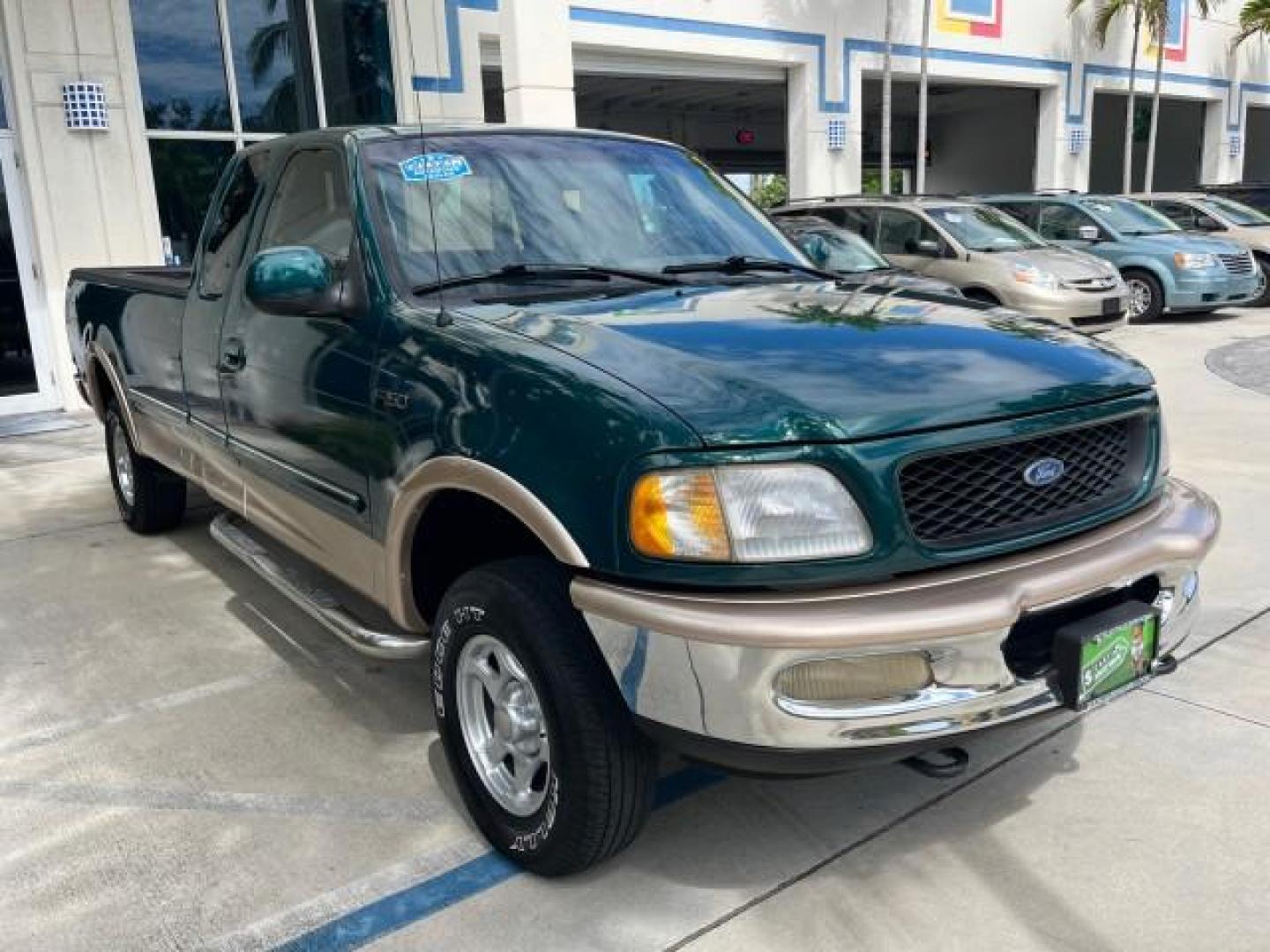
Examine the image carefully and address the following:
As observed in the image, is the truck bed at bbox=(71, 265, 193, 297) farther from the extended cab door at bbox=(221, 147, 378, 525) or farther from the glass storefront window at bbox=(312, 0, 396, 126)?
the glass storefront window at bbox=(312, 0, 396, 126)

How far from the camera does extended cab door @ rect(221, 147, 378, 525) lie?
10.6 feet

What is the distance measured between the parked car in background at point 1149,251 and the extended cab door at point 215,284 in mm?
12090

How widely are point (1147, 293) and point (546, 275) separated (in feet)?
43.5

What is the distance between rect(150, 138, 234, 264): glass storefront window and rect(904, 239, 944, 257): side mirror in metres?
7.27

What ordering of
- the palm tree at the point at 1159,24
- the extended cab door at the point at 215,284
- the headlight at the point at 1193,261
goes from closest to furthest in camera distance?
the extended cab door at the point at 215,284
the headlight at the point at 1193,261
the palm tree at the point at 1159,24

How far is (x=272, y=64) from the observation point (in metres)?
11.4

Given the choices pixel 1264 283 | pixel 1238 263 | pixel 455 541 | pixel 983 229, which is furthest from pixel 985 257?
pixel 455 541

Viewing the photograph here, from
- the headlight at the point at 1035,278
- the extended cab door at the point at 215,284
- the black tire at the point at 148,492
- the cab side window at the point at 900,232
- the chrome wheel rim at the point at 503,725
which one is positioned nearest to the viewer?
the chrome wheel rim at the point at 503,725

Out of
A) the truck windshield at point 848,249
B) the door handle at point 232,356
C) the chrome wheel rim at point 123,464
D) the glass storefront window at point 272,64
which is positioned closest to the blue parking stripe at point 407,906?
the door handle at point 232,356

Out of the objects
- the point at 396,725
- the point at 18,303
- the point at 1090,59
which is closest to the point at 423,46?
the point at 18,303

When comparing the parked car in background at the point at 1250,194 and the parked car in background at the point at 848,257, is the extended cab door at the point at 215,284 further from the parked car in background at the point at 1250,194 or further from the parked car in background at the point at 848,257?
the parked car in background at the point at 1250,194

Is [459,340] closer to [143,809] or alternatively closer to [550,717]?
[550,717]

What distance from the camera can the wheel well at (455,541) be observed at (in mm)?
2926

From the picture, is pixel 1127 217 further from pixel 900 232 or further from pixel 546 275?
pixel 546 275
